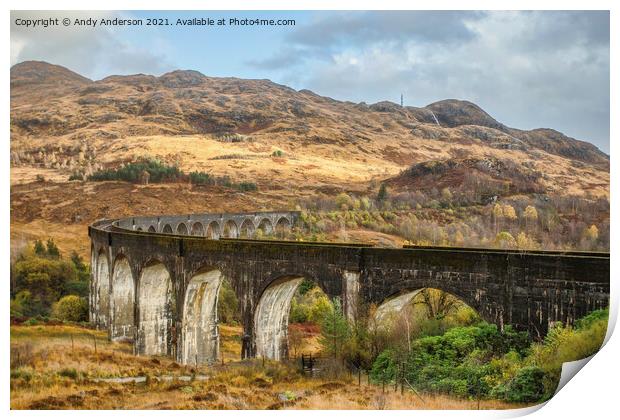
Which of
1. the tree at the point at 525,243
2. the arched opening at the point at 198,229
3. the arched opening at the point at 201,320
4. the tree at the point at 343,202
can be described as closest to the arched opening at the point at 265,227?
the arched opening at the point at 198,229

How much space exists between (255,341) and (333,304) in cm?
380

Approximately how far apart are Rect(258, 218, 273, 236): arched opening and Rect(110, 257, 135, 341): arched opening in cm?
3442

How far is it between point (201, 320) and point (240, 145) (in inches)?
3919

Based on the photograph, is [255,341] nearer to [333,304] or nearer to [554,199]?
[333,304]

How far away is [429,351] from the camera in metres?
15.4

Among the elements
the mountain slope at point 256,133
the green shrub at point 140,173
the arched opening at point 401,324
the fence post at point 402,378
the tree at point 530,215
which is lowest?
the fence post at point 402,378

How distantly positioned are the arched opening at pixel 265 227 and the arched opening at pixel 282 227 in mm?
1131

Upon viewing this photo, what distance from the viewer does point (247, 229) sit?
207 ft

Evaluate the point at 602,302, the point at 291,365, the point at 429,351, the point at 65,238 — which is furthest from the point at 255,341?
the point at 65,238

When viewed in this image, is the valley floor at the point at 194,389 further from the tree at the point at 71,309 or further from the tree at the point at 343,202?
the tree at the point at 343,202

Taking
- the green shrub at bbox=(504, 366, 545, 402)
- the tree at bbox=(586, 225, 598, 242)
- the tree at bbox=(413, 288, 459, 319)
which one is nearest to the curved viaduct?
the green shrub at bbox=(504, 366, 545, 402)

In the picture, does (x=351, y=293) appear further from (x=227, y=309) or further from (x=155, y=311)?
(x=227, y=309)

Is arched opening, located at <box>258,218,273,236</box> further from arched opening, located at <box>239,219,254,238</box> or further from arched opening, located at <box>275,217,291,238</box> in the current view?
arched opening, located at <box>239,219,254,238</box>

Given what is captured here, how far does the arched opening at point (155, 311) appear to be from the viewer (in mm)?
26156
